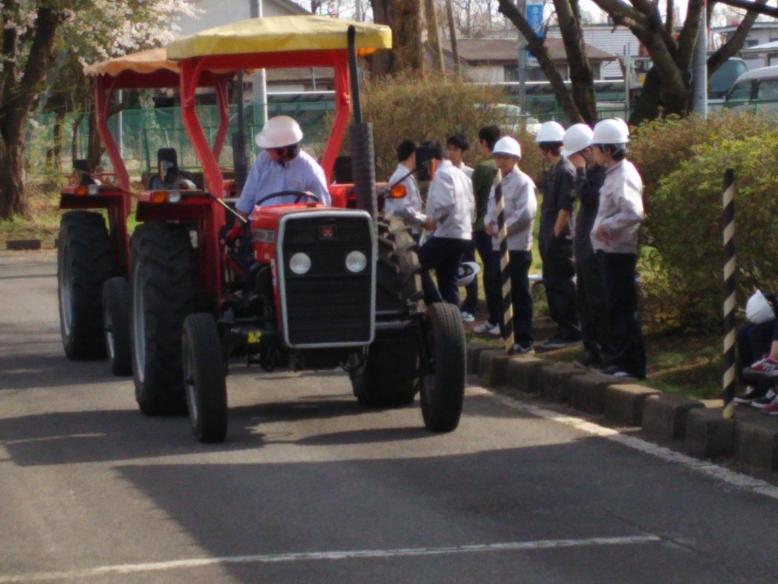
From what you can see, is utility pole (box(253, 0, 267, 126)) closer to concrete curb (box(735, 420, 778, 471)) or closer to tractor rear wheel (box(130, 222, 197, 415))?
tractor rear wheel (box(130, 222, 197, 415))

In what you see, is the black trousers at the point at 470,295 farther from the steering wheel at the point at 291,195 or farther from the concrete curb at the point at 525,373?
the steering wheel at the point at 291,195

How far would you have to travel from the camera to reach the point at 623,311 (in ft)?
36.5

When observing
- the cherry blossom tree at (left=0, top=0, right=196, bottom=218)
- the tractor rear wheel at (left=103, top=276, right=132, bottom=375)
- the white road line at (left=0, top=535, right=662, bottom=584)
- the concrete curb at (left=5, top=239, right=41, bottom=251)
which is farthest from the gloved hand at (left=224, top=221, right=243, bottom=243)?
the cherry blossom tree at (left=0, top=0, right=196, bottom=218)

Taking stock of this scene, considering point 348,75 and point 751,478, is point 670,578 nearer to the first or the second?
point 751,478

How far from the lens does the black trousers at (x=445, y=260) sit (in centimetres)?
1336

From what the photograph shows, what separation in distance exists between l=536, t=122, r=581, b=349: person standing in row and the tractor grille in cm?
329

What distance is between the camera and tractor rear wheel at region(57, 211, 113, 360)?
13.5m

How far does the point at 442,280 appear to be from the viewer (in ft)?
44.3

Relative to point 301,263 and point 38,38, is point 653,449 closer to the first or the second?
point 301,263

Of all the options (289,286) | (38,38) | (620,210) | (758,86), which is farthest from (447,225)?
(758,86)

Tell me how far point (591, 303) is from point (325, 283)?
292cm

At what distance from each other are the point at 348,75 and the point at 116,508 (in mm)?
4313

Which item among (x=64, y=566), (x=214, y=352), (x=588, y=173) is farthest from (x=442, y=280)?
(x=64, y=566)

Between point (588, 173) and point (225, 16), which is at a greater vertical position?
point (225, 16)
